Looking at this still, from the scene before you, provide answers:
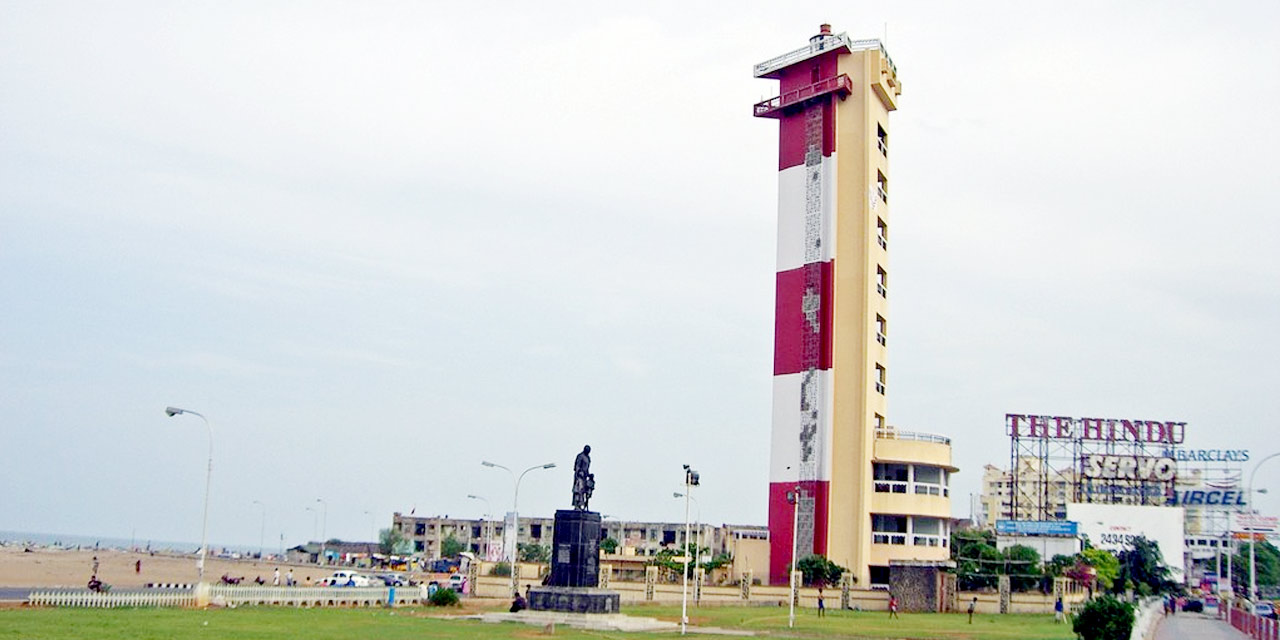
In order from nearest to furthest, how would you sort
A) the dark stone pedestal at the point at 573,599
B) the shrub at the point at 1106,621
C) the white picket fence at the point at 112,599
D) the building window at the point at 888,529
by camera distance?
the shrub at the point at 1106,621 < the white picket fence at the point at 112,599 < the dark stone pedestal at the point at 573,599 < the building window at the point at 888,529

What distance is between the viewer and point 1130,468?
126 metres

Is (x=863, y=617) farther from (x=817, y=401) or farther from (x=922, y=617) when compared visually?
(x=817, y=401)

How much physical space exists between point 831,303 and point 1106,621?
53301mm

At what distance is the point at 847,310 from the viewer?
89.1m

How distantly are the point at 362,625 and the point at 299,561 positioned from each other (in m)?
137

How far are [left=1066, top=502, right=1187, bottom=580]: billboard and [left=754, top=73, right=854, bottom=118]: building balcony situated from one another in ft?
198

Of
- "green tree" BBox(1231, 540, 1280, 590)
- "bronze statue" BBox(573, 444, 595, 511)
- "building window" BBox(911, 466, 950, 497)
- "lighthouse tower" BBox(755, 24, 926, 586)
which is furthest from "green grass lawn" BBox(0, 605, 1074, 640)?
"green tree" BBox(1231, 540, 1280, 590)

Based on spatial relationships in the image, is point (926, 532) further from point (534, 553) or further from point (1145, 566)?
point (534, 553)

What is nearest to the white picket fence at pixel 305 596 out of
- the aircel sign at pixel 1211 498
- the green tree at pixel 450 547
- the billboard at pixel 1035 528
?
the billboard at pixel 1035 528

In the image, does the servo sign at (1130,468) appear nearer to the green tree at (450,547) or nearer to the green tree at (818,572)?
the green tree at (818,572)

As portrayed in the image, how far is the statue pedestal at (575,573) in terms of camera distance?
5184cm

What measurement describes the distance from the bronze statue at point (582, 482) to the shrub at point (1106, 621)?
2421 cm

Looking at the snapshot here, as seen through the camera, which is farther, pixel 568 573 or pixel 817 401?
pixel 817 401

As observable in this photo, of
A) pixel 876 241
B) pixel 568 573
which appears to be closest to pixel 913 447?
pixel 876 241
